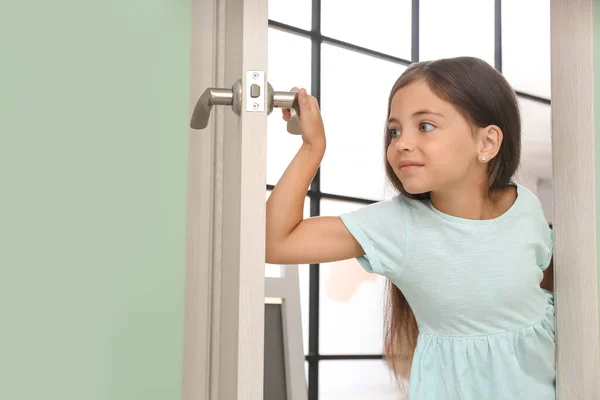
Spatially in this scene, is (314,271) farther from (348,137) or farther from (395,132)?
(395,132)

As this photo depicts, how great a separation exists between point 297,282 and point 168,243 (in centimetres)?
53

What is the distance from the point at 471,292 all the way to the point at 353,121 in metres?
1.11

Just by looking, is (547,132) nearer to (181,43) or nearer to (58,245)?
(181,43)

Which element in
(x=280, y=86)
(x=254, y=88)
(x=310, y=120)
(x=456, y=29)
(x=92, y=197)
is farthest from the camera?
(x=456, y=29)

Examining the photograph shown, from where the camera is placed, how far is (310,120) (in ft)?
3.04

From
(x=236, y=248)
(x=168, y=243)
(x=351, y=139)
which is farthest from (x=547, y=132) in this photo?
(x=236, y=248)

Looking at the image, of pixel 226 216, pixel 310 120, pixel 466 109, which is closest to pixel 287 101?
pixel 310 120

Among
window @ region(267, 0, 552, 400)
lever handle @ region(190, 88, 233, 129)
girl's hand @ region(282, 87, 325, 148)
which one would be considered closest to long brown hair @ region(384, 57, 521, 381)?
girl's hand @ region(282, 87, 325, 148)

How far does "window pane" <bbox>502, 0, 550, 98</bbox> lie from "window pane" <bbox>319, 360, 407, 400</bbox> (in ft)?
3.46

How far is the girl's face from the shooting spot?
1.03 meters

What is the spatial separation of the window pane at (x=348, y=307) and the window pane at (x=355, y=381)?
1.6 inches

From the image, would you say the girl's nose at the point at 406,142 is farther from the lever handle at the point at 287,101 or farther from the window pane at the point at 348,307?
the window pane at the point at 348,307

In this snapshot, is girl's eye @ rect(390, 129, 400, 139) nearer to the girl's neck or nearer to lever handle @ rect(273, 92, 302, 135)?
the girl's neck

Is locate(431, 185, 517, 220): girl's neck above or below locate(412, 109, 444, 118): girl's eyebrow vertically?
below
